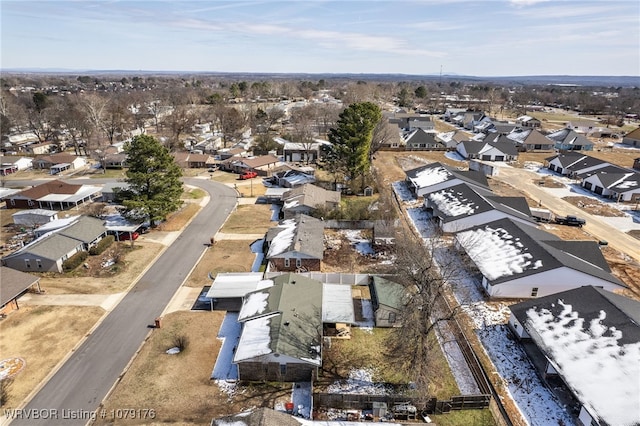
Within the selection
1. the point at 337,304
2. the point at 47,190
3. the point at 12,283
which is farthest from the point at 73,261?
the point at 337,304

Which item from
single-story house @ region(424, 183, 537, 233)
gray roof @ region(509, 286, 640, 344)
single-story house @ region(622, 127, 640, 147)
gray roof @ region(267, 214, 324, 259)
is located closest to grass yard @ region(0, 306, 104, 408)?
gray roof @ region(267, 214, 324, 259)

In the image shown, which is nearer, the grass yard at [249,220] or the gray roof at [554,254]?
the gray roof at [554,254]

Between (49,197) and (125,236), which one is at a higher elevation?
(49,197)

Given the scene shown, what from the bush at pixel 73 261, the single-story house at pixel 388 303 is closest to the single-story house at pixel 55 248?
the bush at pixel 73 261

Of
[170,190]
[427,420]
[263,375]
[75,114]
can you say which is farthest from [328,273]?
[75,114]

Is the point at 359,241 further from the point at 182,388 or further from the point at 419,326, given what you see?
the point at 182,388

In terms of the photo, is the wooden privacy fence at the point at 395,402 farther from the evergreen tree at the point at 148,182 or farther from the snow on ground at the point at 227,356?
the evergreen tree at the point at 148,182

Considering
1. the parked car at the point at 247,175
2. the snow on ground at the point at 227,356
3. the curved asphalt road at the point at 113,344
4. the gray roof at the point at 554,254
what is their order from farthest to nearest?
the parked car at the point at 247,175
the gray roof at the point at 554,254
the snow on ground at the point at 227,356
the curved asphalt road at the point at 113,344
